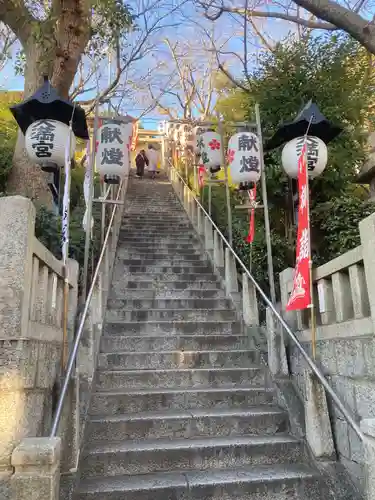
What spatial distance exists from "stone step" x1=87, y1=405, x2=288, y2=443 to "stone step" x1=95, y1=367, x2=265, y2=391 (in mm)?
588

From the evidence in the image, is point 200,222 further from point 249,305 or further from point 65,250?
point 65,250

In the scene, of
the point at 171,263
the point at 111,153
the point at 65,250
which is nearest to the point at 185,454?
the point at 65,250

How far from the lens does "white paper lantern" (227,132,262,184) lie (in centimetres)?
726

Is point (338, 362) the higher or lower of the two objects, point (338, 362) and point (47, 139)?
the lower

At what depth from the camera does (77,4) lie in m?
8.19

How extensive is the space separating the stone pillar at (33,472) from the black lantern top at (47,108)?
4210mm

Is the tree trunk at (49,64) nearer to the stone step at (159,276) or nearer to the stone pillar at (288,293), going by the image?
the stone step at (159,276)

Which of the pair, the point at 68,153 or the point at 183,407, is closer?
the point at 183,407

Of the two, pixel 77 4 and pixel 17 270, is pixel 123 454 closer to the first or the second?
pixel 17 270

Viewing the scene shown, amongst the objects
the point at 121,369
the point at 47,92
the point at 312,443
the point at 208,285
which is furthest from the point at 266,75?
the point at 312,443

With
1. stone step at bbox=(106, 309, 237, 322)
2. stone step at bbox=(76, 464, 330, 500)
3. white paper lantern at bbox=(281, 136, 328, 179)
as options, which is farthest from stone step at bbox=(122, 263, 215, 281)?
stone step at bbox=(76, 464, 330, 500)

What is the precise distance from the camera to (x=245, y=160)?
728 centimetres

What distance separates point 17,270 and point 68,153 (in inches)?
96.3

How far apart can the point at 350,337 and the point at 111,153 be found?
16.6ft
